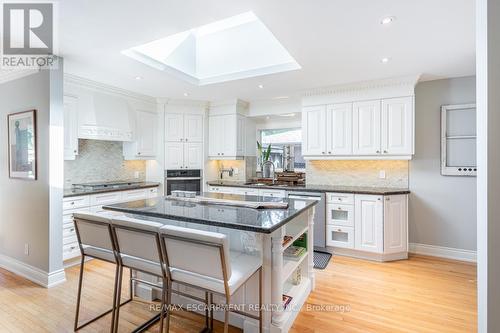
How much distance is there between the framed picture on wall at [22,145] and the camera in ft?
9.48

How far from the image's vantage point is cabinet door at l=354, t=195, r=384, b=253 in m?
3.50

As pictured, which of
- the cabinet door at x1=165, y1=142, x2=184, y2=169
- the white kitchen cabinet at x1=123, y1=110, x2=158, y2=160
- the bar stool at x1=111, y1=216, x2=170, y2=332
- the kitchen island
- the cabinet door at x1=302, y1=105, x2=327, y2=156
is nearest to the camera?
the bar stool at x1=111, y1=216, x2=170, y2=332

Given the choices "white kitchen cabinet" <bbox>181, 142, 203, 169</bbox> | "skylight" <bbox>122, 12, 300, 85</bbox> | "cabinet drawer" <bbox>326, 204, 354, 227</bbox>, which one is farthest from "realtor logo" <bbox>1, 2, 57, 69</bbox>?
"cabinet drawer" <bbox>326, 204, 354, 227</bbox>

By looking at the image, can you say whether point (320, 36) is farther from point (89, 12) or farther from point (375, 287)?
point (375, 287)

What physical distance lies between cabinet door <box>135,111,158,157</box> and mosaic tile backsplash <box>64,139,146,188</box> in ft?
1.28

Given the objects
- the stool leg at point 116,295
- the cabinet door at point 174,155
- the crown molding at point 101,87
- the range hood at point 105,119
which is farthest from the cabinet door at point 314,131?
the stool leg at point 116,295

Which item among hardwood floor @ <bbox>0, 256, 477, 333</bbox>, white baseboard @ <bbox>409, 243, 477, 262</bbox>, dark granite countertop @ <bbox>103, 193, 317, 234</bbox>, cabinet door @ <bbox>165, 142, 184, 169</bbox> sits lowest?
hardwood floor @ <bbox>0, 256, 477, 333</bbox>

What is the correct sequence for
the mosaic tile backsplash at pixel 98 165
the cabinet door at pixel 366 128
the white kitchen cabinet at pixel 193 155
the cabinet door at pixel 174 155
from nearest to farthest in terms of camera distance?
the cabinet door at pixel 366 128
the mosaic tile backsplash at pixel 98 165
the cabinet door at pixel 174 155
the white kitchen cabinet at pixel 193 155

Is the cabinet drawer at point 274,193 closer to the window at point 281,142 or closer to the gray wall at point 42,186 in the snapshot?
the window at point 281,142

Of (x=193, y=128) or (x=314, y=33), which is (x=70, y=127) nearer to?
(x=193, y=128)

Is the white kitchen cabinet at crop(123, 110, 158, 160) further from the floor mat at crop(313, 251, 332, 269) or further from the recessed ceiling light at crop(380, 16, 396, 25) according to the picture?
the recessed ceiling light at crop(380, 16, 396, 25)

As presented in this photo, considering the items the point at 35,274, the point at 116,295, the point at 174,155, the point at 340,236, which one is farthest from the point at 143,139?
the point at 340,236

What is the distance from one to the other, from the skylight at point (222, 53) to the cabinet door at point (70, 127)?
4.40ft

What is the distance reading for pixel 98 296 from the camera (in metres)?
2.57
